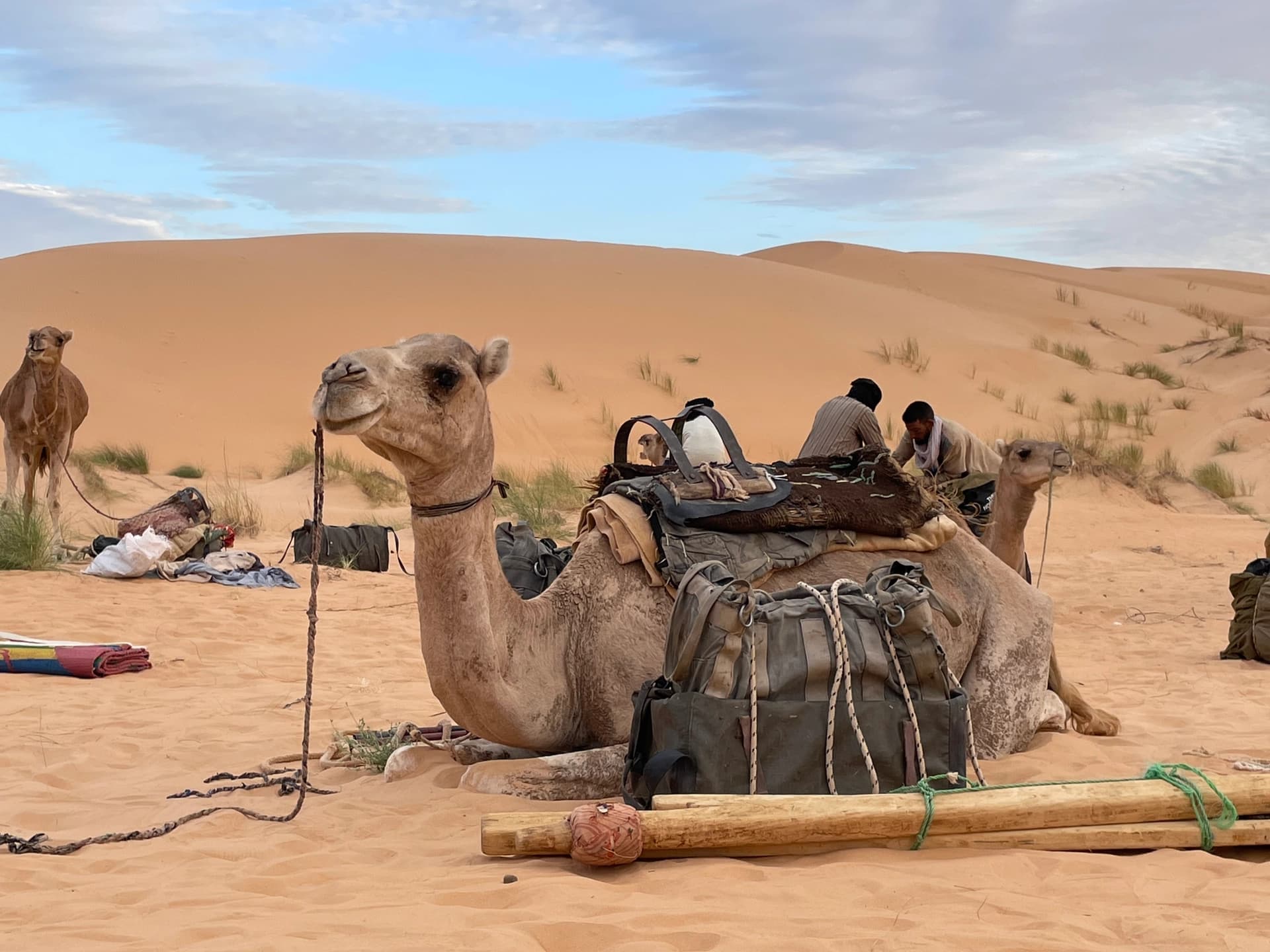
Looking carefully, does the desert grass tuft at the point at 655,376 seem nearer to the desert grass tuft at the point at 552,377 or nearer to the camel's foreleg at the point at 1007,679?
the desert grass tuft at the point at 552,377

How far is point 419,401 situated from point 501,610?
2.63 feet

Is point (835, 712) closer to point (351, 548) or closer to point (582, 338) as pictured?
point (351, 548)

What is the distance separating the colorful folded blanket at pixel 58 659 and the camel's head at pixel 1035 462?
5.66 meters

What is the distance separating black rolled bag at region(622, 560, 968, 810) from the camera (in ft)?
13.6

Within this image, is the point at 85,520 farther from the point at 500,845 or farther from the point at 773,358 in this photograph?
the point at 773,358

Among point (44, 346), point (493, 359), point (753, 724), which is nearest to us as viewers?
point (753, 724)

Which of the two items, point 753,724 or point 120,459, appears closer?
point 753,724

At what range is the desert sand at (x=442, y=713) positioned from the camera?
3.29 m

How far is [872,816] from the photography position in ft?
12.4

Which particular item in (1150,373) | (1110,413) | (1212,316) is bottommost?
(1110,413)

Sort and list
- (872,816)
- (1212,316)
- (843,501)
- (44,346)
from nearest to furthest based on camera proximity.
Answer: (872,816), (843,501), (44,346), (1212,316)

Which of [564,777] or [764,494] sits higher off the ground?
[764,494]

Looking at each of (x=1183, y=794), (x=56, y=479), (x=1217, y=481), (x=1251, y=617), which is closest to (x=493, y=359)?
(x=1183, y=794)

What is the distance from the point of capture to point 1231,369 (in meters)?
30.3
